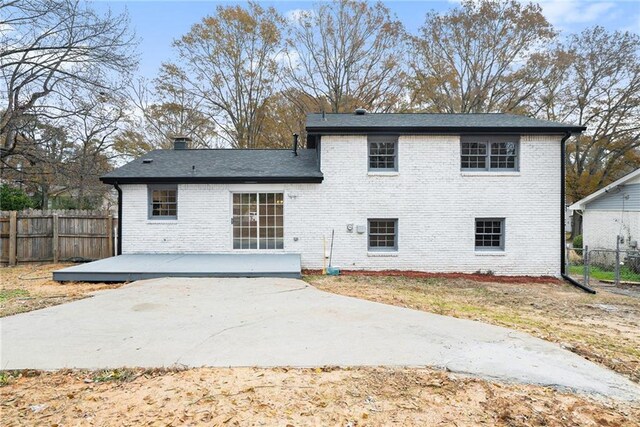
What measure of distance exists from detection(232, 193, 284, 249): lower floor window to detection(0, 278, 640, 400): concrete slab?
459 centimetres

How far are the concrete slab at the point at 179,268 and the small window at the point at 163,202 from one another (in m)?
1.44

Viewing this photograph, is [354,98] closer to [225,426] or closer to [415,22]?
[415,22]

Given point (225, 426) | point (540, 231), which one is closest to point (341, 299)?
point (225, 426)

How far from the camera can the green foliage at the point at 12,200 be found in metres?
19.9

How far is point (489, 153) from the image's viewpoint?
38.0 ft

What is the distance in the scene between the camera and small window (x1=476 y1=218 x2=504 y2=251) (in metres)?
11.6

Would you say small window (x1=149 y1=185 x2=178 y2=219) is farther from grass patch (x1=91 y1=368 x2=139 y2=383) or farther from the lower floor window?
grass patch (x1=91 y1=368 x2=139 y2=383)

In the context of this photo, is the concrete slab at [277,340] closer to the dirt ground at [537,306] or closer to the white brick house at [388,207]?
the dirt ground at [537,306]

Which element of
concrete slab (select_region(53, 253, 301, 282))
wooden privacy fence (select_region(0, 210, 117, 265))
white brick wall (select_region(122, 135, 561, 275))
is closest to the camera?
concrete slab (select_region(53, 253, 301, 282))

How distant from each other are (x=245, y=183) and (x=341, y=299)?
578 cm

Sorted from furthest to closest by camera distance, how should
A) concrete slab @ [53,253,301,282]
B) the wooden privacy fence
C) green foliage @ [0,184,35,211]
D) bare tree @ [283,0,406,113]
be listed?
bare tree @ [283,0,406,113] → green foliage @ [0,184,35,211] → the wooden privacy fence → concrete slab @ [53,253,301,282]

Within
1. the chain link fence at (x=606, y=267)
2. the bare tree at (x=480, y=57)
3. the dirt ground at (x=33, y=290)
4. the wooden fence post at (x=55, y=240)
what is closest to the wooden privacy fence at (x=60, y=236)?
the wooden fence post at (x=55, y=240)

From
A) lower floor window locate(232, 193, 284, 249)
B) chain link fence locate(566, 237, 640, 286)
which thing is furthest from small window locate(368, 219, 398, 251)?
→ chain link fence locate(566, 237, 640, 286)

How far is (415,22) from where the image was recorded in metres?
24.4
